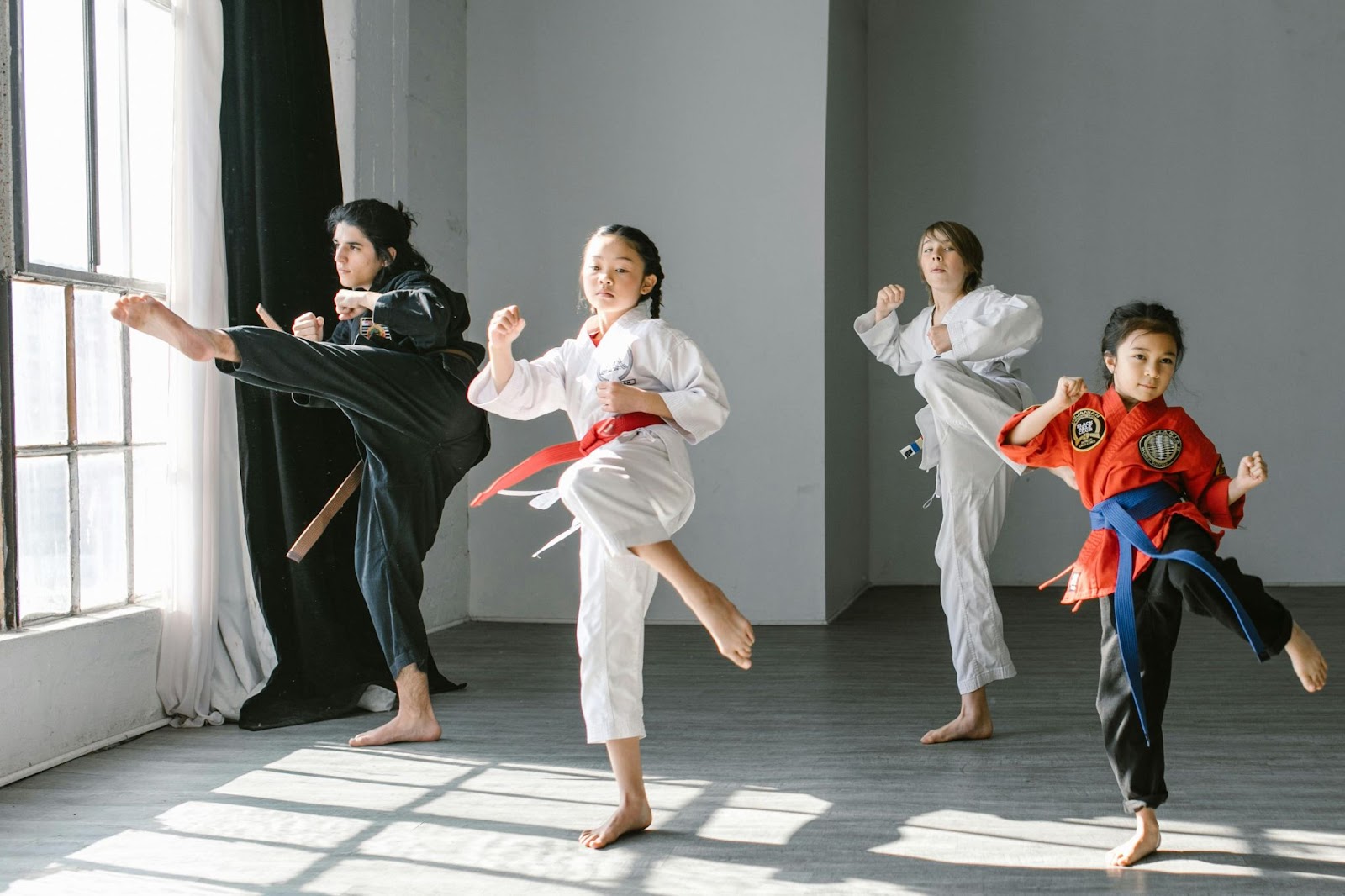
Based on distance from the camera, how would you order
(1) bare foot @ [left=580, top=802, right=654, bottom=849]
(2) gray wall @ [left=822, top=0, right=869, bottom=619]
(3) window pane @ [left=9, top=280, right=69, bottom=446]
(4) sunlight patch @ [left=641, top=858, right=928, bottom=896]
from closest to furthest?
(4) sunlight patch @ [left=641, top=858, right=928, bottom=896] < (1) bare foot @ [left=580, top=802, right=654, bottom=849] < (3) window pane @ [left=9, top=280, right=69, bottom=446] < (2) gray wall @ [left=822, top=0, right=869, bottom=619]

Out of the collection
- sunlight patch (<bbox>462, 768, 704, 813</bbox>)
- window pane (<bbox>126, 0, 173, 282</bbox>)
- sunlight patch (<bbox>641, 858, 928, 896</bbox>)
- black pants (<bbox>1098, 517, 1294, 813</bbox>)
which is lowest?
sunlight patch (<bbox>462, 768, 704, 813</bbox>)

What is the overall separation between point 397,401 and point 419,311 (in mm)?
219

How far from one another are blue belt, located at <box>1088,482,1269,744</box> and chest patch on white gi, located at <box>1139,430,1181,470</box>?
38 millimetres

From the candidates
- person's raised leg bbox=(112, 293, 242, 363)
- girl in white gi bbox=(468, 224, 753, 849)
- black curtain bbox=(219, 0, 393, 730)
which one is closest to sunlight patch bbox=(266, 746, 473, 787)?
black curtain bbox=(219, 0, 393, 730)

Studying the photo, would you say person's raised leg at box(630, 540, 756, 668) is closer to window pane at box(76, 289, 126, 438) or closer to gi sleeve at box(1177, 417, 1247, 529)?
gi sleeve at box(1177, 417, 1247, 529)

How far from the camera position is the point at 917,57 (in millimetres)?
6176

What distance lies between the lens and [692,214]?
498 centimetres

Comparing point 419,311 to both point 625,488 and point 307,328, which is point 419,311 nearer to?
point 307,328

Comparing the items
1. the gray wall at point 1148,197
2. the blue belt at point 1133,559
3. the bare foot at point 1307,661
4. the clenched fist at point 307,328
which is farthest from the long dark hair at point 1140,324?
the gray wall at point 1148,197

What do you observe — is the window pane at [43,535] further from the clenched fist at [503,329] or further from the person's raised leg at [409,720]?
the clenched fist at [503,329]

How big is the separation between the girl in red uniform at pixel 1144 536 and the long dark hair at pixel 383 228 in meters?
1.71

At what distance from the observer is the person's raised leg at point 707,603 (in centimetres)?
209

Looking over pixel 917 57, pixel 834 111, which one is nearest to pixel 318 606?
pixel 834 111

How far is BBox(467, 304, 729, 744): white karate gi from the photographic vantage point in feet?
7.04
